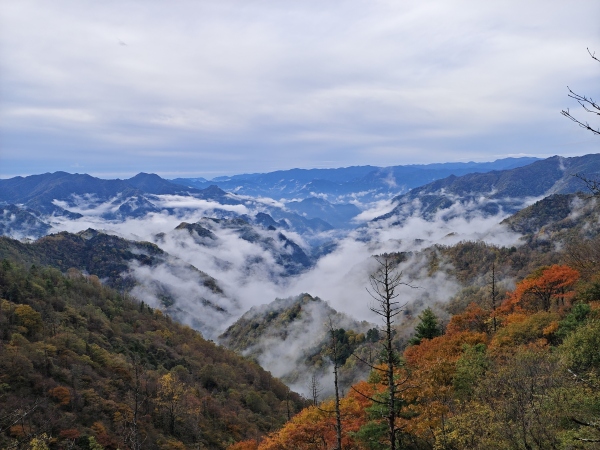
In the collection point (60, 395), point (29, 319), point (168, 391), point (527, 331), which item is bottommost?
point (168, 391)

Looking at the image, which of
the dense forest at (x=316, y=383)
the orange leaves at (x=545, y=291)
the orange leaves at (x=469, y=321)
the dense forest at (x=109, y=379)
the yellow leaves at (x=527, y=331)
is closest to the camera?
the dense forest at (x=316, y=383)

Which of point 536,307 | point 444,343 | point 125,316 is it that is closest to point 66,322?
point 125,316

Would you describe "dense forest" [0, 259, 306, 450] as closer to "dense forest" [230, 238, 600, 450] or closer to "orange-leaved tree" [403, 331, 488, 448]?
"dense forest" [230, 238, 600, 450]

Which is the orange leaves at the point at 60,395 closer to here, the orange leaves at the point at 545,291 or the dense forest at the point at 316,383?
the dense forest at the point at 316,383

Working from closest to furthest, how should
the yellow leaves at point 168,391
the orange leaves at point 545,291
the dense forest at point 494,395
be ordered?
the dense forest at point 494,395 < the orange leaves at point 545,291 < the yellow leaves at point 168,391

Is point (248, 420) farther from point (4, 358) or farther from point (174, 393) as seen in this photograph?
point (4, 358)

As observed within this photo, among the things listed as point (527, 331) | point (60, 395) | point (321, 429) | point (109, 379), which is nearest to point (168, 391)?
point (109, 379)

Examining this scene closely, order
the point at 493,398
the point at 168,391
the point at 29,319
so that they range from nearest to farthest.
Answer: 1. the point at 493,398
2. the point at 168,391
3. the point at 29,319

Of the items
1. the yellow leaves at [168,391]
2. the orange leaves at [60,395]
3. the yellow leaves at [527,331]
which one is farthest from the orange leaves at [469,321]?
the orange leaves at [60,395]

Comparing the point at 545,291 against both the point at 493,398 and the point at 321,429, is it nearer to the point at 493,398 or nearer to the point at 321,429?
the point at 321,429
